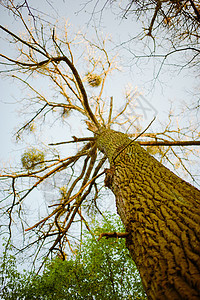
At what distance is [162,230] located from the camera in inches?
42.9

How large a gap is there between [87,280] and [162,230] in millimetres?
1931

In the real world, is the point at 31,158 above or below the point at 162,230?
above

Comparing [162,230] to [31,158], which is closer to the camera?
[162,230]

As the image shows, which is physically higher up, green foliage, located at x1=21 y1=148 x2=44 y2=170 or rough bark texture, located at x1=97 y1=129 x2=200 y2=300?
green foliage, located at x1=21 y1=148 x2=44 y2=170

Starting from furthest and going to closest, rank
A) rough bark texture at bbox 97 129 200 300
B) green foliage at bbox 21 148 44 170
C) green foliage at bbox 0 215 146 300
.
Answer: green foliage at bbox 21 148 44 170
green foliage at bbox 0 215 146 300
rough bark texture at bbox 97 129 200 300

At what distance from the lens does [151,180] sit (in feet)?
5.41

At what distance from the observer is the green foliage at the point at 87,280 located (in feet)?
7.55

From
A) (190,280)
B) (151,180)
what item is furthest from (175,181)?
(190,280)

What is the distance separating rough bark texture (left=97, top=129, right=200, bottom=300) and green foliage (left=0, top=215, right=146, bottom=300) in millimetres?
1228

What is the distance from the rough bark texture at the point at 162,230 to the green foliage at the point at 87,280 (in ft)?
4.03

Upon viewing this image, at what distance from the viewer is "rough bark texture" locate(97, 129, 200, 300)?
0.82m

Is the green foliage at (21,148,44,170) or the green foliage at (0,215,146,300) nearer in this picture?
the green foliage at (0,215,146,300)

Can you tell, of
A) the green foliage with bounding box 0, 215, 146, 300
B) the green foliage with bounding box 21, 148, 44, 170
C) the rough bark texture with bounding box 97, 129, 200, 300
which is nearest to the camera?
the rough bark texture with bounding box 97, 129, 200, 300

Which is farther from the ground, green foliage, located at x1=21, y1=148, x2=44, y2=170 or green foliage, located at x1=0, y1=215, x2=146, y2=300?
green foliage, located at x1=21, y1=148, x2=44, y2=170
